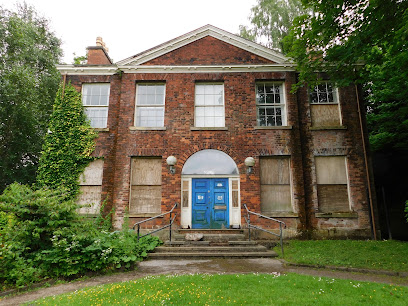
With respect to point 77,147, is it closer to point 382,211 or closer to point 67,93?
point 67,93

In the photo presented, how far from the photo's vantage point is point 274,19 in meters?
20.8

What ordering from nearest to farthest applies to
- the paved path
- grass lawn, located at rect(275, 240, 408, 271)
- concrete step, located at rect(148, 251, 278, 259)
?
1. the paved path
2. grass lawn, located at rect(275, 240, 408, 271)
3. concrete step, located at rect(148, 251, 278, 259)

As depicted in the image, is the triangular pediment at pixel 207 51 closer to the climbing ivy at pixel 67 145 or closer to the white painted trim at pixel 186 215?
the climbing ivy at pixel 67 145

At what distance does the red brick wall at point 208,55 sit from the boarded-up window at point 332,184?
5.08m

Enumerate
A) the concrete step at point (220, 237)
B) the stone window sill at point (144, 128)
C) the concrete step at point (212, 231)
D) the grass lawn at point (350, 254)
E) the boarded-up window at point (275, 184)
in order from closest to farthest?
the grass lawn at point (350, 254) < the concrete step at point (220, 237) < the concrete step at point (212, 231) < the boarded-up window at point (275, 184) < the stone window sill at point (144, 128)

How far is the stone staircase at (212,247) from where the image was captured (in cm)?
856

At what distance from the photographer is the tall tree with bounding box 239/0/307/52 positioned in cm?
2048

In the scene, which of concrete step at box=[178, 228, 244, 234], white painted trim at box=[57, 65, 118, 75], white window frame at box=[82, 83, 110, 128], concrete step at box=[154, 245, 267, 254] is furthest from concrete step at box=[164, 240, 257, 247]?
white painted trim at box=[57, 65, 118, 75]

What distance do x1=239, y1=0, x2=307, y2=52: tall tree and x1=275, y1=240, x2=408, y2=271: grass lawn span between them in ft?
50.5

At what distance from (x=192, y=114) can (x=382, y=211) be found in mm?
10875

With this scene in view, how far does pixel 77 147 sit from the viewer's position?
1183 cm

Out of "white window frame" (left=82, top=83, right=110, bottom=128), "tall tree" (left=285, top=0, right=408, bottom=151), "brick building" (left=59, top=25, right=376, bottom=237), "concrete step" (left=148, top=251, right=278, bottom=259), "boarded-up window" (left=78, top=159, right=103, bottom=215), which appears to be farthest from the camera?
"white window frame" (left=82, top=83, right=110, bottom=128)

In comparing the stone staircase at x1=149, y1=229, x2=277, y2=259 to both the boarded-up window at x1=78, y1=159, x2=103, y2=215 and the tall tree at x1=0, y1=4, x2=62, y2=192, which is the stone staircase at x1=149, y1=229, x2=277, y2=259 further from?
the tall tree at x1=0, y1=4, x2=62, y2=192

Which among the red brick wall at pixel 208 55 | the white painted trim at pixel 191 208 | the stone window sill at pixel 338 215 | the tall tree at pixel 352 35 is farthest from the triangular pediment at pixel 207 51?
the stone window sill at pixel 338 215
